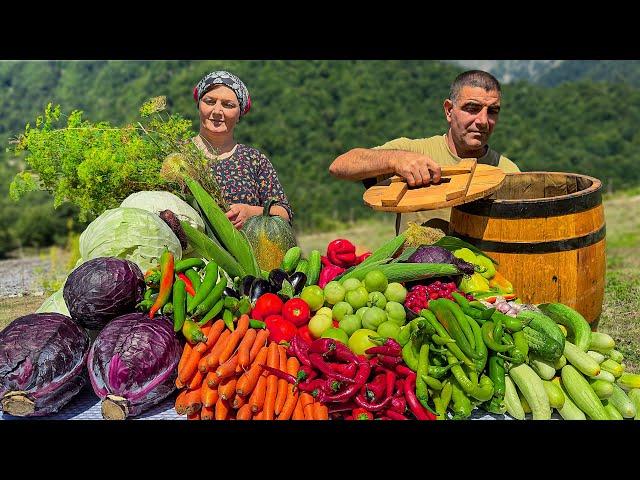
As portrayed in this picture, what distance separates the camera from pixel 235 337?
3627 mm

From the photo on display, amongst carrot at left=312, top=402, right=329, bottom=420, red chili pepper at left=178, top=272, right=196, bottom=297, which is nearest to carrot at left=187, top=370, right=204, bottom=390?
red chili pepper at left=178, top=272, right=196, bottom=297

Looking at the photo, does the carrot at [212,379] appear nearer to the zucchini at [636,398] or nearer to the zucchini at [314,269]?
the zucchini at [314,269]

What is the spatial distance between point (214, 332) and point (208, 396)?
1.17 ft

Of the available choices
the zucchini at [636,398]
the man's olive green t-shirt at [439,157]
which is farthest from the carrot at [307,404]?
the man's olive green t-shirt at [439,157]

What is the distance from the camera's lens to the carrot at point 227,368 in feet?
11.3

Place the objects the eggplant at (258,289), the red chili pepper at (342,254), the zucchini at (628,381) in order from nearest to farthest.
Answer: the zucchini at (628,381), the eggplant at (258,289), the red chili pepper at (342,254)

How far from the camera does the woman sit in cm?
555

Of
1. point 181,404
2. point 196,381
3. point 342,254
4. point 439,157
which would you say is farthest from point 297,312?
point 439,157

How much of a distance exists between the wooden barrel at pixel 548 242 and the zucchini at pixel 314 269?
3.26 ft

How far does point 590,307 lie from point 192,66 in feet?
114

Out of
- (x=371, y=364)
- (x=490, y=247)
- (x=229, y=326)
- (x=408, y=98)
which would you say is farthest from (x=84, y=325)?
(x=408, y=98)

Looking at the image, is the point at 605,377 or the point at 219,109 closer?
the point at 605,377

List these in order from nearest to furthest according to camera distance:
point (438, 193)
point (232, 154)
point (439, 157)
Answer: point (438, 193), point (439, 157), point (232, 154)

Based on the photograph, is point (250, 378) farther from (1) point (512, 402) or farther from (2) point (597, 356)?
(2) point (597, 356)
